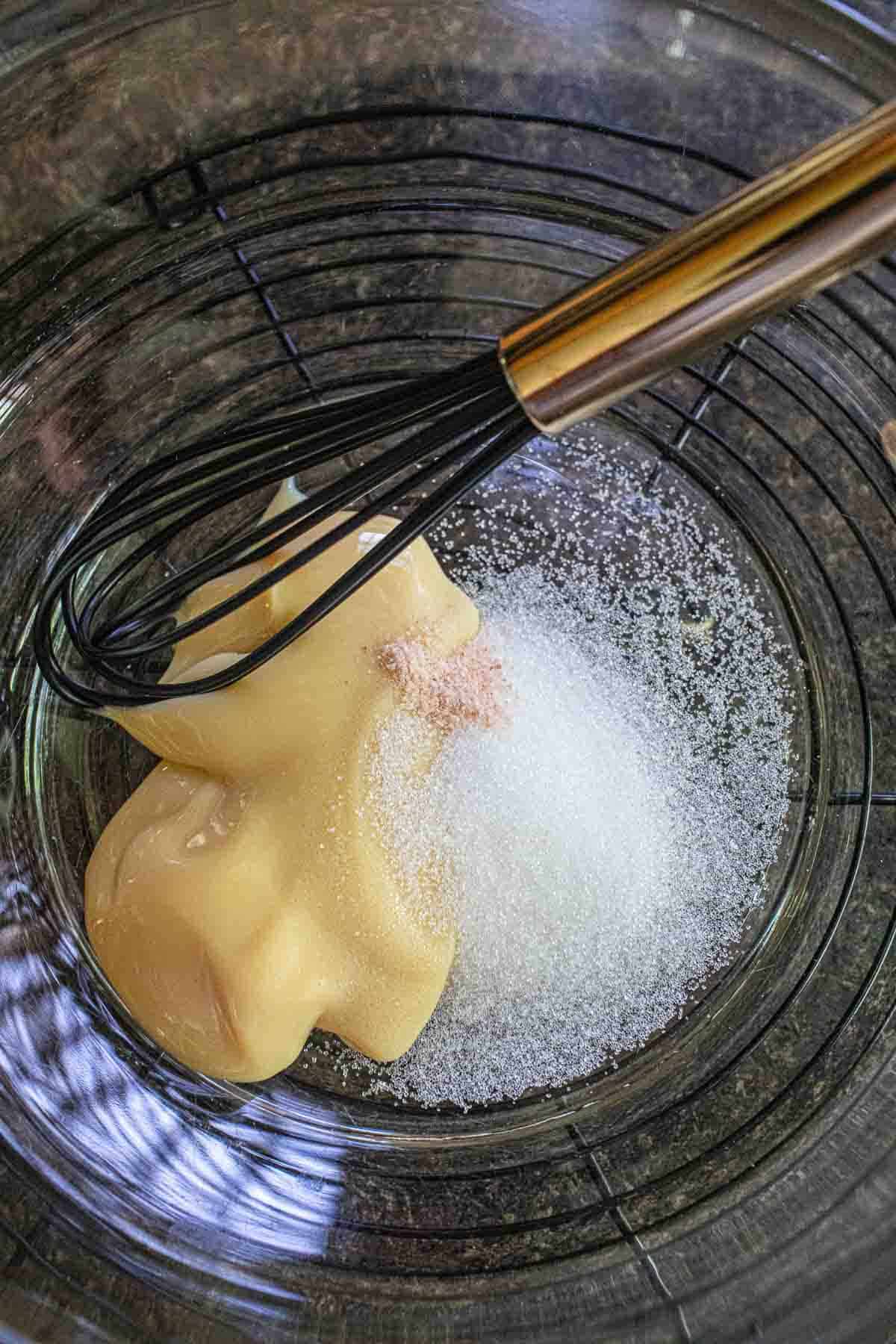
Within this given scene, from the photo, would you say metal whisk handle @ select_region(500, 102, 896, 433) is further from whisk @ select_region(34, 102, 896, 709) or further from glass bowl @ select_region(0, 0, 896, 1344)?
glass bowl @ select_region(0, 0, 896, 1344)

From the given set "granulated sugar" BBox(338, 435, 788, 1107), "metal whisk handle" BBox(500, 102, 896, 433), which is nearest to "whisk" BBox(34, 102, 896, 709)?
"metal whisk handle" BBox(500, 102, 896, 433)

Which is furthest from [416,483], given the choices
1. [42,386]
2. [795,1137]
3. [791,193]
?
[795,1137]

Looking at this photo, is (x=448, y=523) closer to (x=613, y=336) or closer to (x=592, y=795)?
(x=592, y=795)

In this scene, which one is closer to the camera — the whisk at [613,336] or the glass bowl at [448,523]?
the whisk at [613,336]

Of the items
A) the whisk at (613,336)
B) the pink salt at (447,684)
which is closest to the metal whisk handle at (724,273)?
the whisk at (613,336)

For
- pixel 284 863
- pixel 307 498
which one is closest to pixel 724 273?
pixel 307 498

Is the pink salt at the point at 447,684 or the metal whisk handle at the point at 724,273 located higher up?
the pink salt at the point at 447,684

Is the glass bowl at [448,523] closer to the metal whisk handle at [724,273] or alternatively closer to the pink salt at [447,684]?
the pink salt at [447,684]

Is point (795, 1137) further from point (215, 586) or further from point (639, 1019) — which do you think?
point (215, 586)
